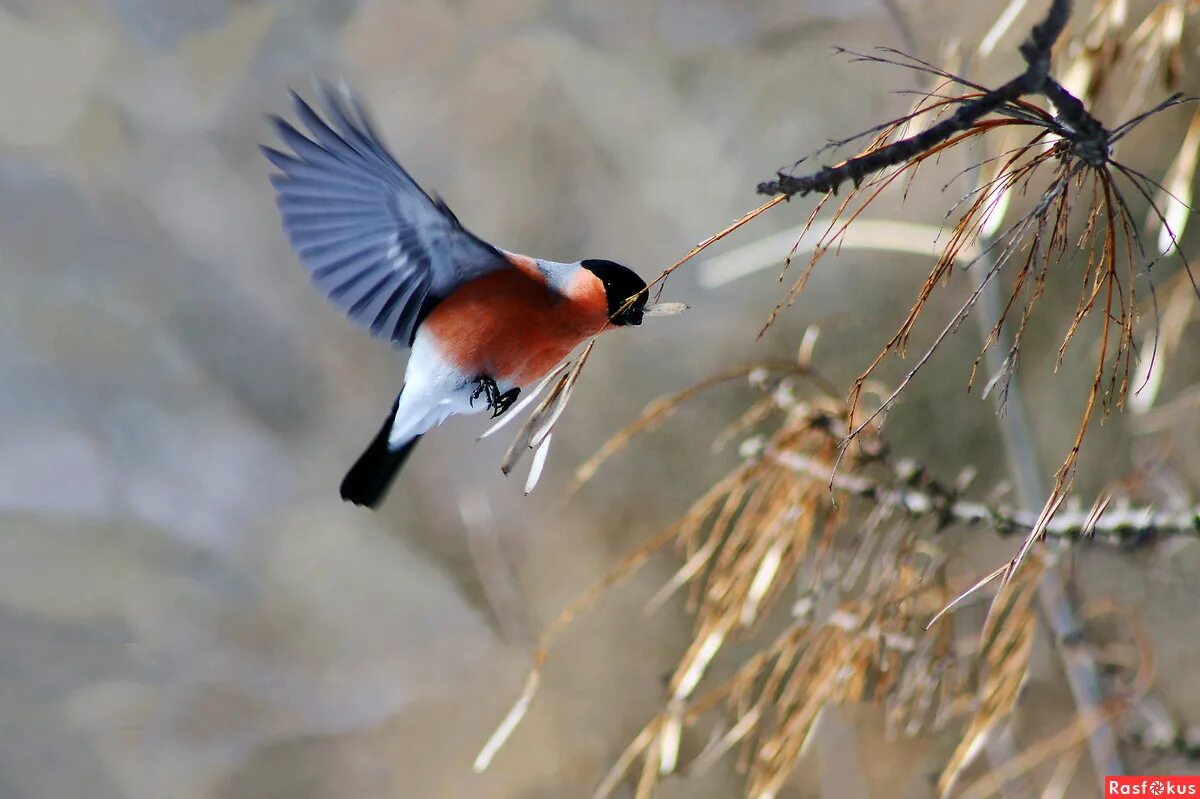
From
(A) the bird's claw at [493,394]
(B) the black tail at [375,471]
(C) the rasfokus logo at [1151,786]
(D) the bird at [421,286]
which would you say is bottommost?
(B) the black tail at [375,471]

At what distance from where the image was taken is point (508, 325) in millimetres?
539

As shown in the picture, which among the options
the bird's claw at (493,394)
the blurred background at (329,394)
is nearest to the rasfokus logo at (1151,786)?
the blurred background at (329,394)

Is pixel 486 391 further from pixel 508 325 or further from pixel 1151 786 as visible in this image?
pixel 1151 786

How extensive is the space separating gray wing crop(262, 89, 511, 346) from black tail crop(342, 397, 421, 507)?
69 mm

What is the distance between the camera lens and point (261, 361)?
165 cm

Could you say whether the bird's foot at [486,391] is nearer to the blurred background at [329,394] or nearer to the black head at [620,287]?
the black head at [620,287]

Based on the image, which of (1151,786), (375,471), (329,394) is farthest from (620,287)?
(329,394)

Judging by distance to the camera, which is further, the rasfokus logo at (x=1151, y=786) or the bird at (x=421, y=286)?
the rasfokus logo at (x=1151, y=786)

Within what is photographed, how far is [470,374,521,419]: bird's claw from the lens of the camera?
0.54 metres

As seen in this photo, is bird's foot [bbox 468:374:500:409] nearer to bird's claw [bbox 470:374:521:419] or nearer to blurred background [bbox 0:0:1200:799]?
bird's claw [bbox 470:374:521:419]

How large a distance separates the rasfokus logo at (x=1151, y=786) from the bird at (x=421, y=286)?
0.72m

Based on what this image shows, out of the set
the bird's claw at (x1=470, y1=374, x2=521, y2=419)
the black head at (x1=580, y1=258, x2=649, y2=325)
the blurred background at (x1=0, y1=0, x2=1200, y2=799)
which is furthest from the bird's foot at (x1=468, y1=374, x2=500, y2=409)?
the blurred background at (x1=0, y1=0, x2=1200, y2=799)

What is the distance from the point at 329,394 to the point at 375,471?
1098mm

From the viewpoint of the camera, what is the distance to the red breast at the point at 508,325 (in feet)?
1.70
